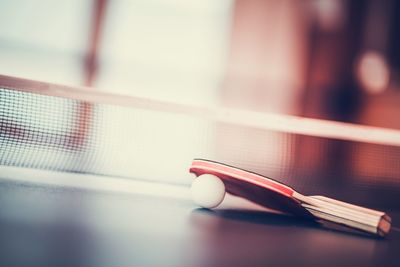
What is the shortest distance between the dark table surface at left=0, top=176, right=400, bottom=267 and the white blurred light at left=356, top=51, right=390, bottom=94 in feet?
12.3

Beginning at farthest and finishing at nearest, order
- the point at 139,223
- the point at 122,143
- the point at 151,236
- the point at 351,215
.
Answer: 1. the point at 122,143
2. the point at 351,215
3. the point at 139,223
4. the point at 151,236

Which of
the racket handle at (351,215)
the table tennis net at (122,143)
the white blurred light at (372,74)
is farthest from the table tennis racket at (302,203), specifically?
the white blurred light at (372,74)

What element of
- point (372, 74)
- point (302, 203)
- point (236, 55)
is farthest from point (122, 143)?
point (372, 74)

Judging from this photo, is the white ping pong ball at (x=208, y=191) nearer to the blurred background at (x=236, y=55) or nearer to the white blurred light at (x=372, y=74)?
the blurred background at (x=236, y=55)

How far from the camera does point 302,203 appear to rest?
1224 millimetres

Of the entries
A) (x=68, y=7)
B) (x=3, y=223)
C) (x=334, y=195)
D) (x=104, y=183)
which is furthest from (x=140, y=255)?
(x=68, y=7)

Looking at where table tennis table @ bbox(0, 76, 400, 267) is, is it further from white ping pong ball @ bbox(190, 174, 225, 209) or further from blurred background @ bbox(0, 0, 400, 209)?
blurred background @ bbox(0, 0, 400, 209)

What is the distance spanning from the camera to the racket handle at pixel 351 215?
1.11m

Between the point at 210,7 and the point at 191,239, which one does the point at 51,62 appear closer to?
the point at 210,7

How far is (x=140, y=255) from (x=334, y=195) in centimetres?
155

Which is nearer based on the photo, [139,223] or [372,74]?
[139,223]

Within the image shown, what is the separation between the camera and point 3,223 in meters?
0.73

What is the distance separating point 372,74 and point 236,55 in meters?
1.66

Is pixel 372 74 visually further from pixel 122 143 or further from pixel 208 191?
pixel 208 191
